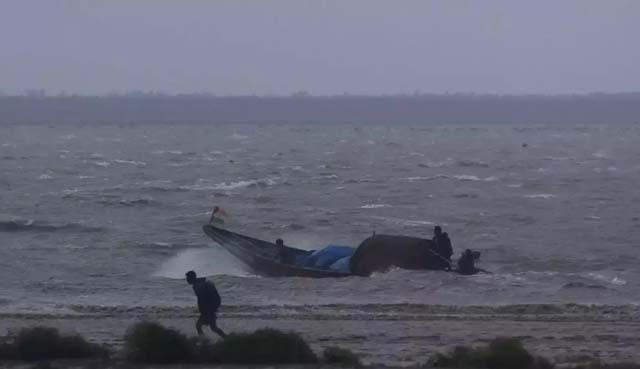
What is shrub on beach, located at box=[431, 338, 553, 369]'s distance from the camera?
13742 mm

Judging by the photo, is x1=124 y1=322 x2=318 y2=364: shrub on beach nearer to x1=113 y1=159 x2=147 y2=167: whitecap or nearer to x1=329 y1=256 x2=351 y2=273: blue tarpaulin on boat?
x1=329 y1=256 x2=351 y2=273: blue tarpaulin on boat

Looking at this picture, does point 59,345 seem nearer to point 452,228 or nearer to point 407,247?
point 407,247

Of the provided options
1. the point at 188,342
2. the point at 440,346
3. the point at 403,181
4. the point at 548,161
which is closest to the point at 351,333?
the point at 440,346

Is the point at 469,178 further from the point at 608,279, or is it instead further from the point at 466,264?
the point at 466,264

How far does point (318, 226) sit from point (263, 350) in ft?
83.0

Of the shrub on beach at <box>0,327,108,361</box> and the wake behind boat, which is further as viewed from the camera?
the wake behind boat

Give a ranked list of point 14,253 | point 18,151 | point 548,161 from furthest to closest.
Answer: point 18,151
point 548,161
point 14,253

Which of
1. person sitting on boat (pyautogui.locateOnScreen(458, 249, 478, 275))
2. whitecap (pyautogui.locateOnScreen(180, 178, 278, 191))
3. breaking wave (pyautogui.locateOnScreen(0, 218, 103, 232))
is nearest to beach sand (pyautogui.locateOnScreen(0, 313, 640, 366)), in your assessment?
person sitting on boat (pyautogui.locateOnScreen(458, 249, 478, 275))

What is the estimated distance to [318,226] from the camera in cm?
3925

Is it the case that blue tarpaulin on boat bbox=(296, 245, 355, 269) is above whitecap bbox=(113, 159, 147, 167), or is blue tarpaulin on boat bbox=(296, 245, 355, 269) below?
above

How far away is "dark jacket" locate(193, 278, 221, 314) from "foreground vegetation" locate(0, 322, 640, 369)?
6.39ft

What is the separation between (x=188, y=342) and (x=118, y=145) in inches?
4031

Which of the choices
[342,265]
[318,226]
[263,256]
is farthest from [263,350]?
[318,226]

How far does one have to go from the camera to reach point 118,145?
115062 mm
